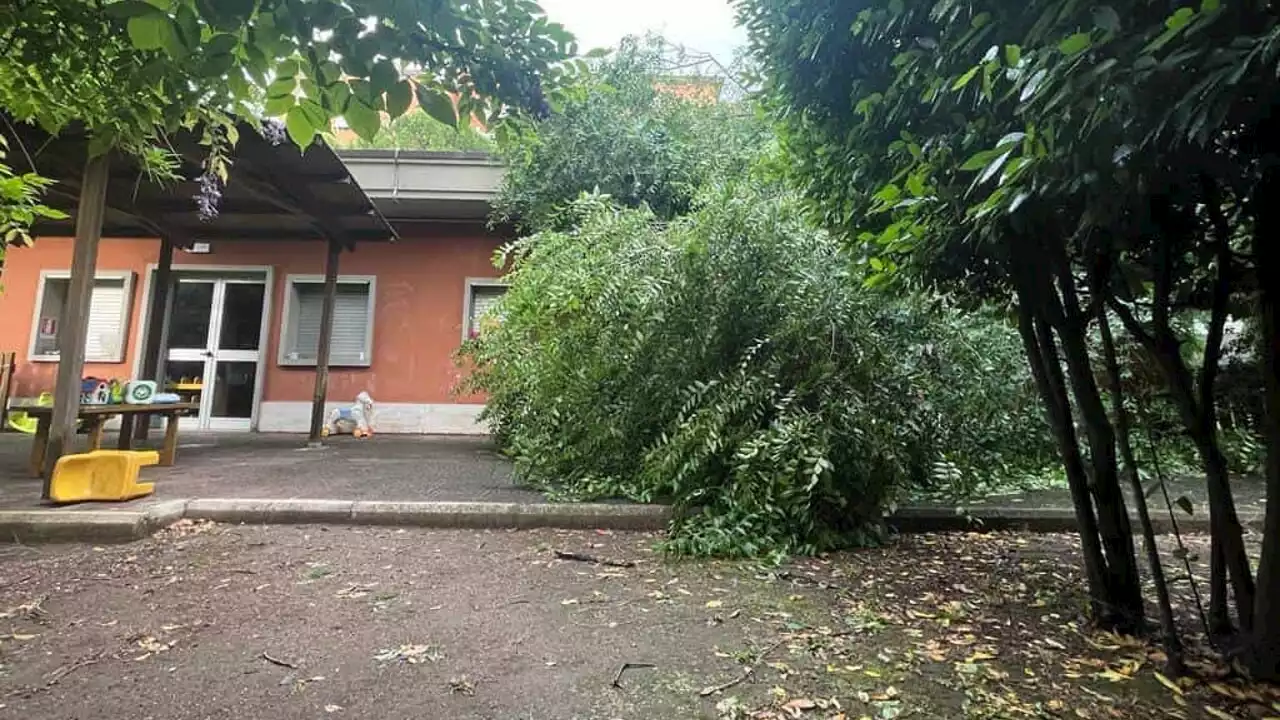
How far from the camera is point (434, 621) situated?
8.64 feet

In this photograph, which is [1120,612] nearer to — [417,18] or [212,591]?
[417,18]

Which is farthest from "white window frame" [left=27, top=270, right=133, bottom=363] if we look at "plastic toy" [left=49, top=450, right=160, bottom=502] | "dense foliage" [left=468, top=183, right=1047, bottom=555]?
"dense foliage" [left=468, top=183, right=1047, bottom=555]

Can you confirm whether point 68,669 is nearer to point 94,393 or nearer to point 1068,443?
point 1068,443

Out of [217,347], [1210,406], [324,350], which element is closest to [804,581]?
[1210,406]

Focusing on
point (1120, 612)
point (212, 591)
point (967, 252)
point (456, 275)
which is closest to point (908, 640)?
point (1120, 612)

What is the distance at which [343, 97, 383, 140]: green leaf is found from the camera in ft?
5.33

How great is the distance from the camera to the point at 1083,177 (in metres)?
1.47

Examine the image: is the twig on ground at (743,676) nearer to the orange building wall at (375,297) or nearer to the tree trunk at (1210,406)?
the tree trunk at (1210,406)

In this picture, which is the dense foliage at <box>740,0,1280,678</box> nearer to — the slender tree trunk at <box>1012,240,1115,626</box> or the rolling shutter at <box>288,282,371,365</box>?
the slender tree trunk at <box>1012,240,1115,626</box>

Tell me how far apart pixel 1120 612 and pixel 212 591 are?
3868 mm

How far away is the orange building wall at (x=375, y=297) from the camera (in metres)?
9.70

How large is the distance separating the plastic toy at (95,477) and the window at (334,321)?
18.6 feet

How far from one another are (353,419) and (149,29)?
883 centimetres

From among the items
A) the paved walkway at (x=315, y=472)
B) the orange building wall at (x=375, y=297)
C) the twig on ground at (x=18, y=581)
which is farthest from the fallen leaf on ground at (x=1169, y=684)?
the orange building wall at (x=375, y=297)
